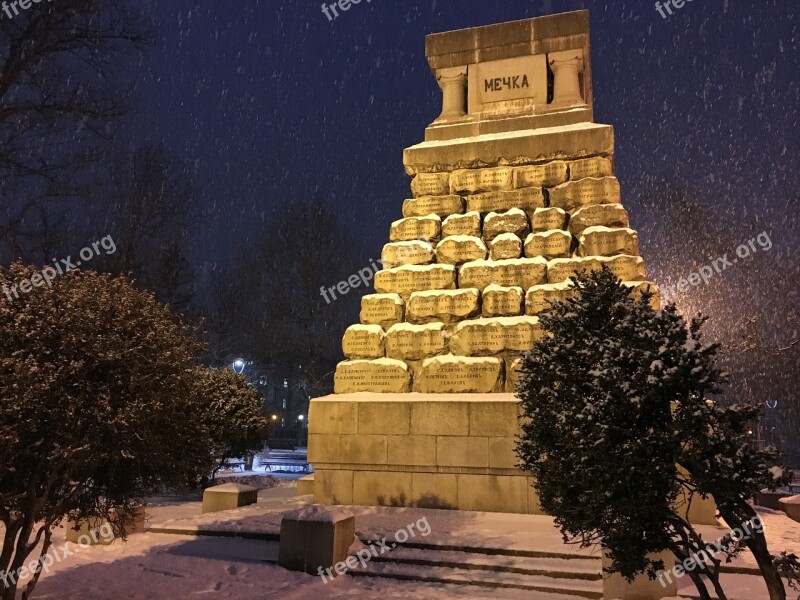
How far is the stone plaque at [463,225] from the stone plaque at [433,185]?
82 cm

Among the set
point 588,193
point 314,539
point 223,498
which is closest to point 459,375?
point 314,539

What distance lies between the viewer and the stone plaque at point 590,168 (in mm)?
11938

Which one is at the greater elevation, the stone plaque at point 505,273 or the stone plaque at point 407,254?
the stone plaque at point 407,254

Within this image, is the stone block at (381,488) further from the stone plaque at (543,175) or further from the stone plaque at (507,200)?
the stone plaque at (543,175)

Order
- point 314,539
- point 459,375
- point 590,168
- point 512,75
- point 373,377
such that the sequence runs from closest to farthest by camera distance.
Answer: point 314,539 < point 459,375 < point 373,377 < point 590,168 < point 512,75

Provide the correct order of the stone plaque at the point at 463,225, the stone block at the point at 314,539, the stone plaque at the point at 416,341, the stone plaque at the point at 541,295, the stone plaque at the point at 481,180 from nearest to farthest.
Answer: the stone block at the point at 314,539
the stone plaque at the point at 541,295
the stone plaque at the point at 416,341
the stone plaque at the point at 463,225
the stone plaque at the point at 481,180

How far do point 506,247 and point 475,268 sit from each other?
2.27ft

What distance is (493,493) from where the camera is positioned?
9.62 meters

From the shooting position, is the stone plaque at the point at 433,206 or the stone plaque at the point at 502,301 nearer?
the stone plaque at the point at 502,301

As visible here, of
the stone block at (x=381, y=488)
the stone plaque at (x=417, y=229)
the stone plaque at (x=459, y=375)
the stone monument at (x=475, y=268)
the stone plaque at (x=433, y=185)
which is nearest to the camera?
the stone monument at (x=475, y=268)

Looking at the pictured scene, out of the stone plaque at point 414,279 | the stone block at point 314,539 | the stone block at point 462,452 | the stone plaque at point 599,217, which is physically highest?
the stone plaque at point 599,217

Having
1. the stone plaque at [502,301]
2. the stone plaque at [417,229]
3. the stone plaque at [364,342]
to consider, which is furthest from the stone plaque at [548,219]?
the stone plaque at [364,342]

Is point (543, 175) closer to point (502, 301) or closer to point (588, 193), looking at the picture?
point (588, 193)

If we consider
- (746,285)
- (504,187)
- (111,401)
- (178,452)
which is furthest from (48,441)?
(746,285)
